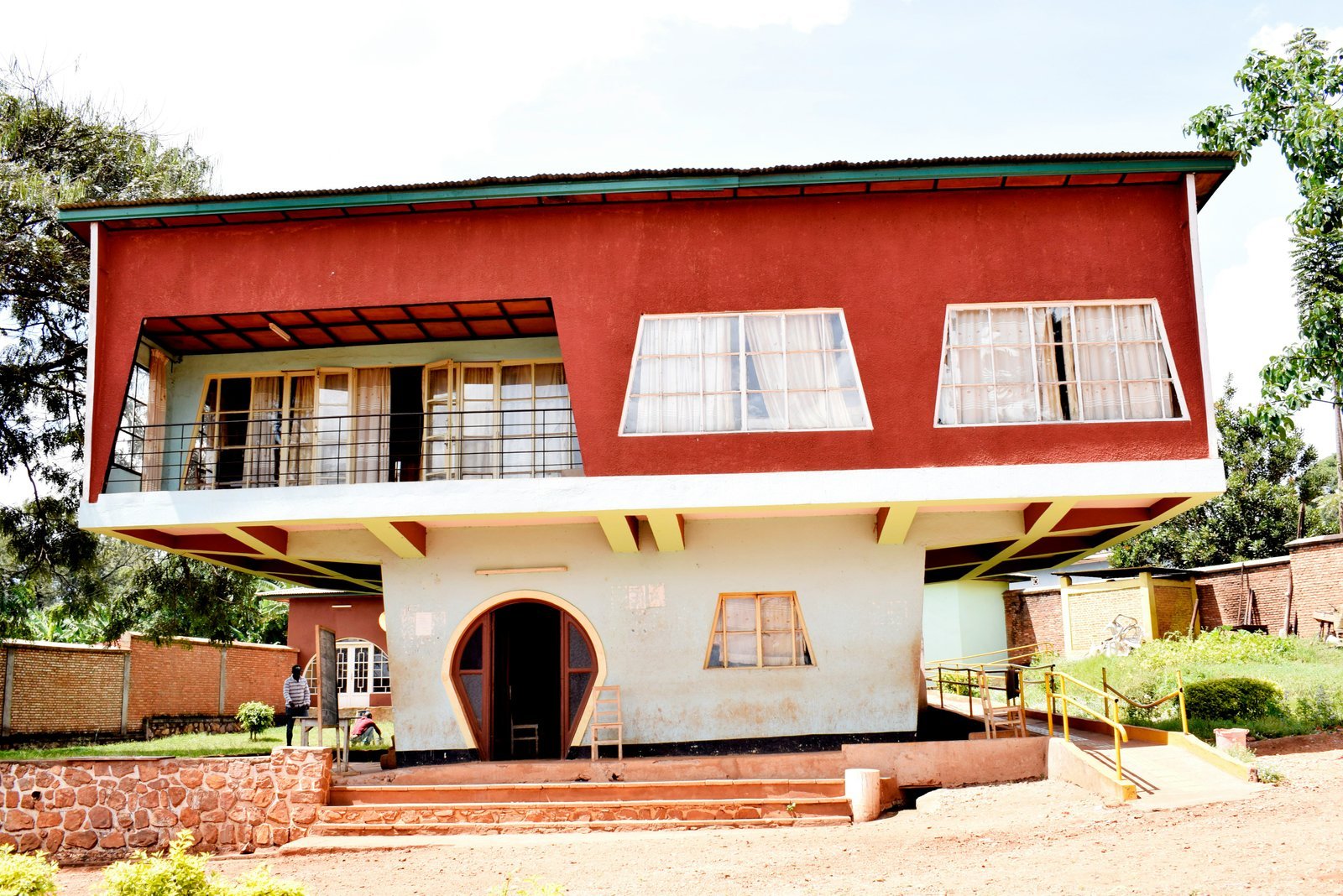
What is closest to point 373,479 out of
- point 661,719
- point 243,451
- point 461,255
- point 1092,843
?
point 243,451

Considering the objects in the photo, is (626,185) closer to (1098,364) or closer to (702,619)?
(702,619)

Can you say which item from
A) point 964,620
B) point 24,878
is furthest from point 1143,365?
point 964,620

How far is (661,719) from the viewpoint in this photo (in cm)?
1541

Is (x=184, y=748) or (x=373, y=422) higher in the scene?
(x=373, y=422)

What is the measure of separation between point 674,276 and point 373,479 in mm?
5528

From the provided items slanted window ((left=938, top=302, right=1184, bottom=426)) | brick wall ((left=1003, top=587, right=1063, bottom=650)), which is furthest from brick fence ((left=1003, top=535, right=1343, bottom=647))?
slanted window ((left=938, top=302, right=1184, bottom=426))

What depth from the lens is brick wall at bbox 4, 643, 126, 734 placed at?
2148 cm

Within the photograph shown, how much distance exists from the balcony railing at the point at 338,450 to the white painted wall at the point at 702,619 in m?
1.13

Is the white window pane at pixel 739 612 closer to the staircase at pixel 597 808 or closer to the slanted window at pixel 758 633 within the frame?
the slanted window at pixel 758 633

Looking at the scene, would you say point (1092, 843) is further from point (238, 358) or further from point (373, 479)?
point (238, 358)

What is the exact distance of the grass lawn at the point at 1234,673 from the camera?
16.1m

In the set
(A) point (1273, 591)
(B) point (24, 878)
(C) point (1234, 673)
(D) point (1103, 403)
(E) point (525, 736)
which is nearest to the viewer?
(B) point (24, 878)

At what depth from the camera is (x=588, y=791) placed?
44.0 ft

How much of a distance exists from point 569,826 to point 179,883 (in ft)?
20.0
